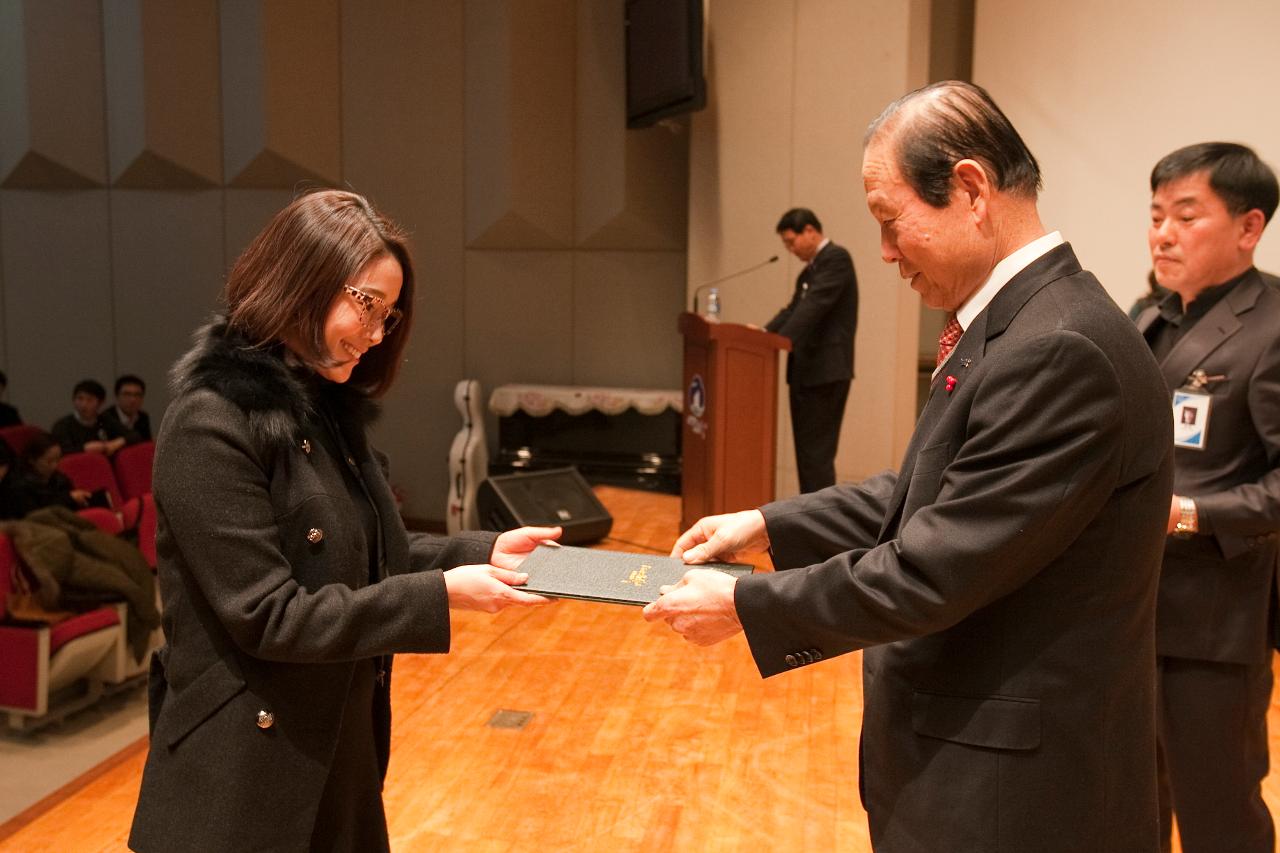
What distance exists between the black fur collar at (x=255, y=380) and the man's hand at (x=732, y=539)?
61 cm

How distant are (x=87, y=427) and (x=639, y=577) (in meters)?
5.29

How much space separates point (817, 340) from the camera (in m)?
5.41

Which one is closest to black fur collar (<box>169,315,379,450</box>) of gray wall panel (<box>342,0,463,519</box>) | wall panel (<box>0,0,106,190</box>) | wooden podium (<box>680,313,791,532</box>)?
wooden podium (<box>680,313,791,532</box>)

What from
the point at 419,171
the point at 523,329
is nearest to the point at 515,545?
the point at 523,329

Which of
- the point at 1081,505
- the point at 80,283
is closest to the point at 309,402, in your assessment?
the point at 1081,505

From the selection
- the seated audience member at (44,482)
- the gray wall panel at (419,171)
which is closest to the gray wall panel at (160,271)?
the gray wall panel at (419,171)

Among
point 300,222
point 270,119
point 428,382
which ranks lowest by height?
point 428,382

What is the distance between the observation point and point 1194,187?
1948 millimetres

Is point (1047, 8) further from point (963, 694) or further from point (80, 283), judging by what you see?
point (80, 283)

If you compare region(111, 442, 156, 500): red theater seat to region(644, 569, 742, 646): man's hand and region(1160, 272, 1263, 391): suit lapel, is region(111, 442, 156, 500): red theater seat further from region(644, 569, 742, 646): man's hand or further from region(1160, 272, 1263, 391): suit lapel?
region(1160, 272, 1263, 391): suit lapel

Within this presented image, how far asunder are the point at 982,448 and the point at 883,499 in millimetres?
462

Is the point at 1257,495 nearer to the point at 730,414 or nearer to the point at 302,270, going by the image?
the point at 302,270

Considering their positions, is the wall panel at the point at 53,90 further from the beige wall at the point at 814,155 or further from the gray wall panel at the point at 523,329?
the beige wall at the point at 814,155

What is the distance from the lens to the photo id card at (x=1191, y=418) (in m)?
1.93
